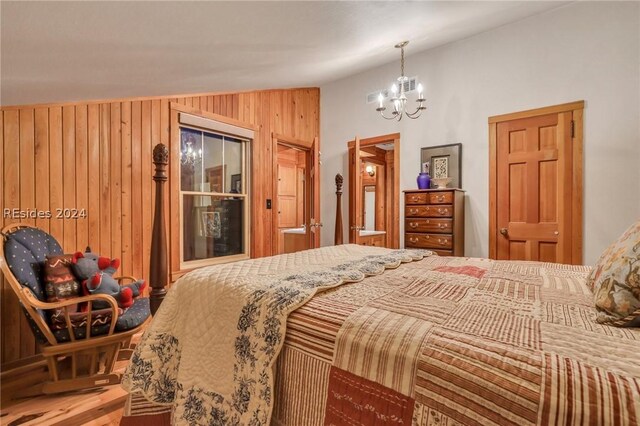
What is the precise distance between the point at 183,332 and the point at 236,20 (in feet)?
4.38

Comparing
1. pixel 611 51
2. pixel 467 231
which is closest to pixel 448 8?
pixel 611 51

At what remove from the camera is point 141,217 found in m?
2.71

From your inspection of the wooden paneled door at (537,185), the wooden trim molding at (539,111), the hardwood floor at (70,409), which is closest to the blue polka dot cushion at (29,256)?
the hardwood floor at (70,409)

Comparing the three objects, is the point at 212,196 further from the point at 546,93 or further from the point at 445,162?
the point at 546,93

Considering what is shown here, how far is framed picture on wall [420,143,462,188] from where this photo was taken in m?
3.41

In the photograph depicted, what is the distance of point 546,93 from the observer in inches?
115

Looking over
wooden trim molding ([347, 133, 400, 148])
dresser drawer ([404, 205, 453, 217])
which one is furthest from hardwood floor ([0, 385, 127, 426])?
wooden trim molding ([347, 133, 400, 148])

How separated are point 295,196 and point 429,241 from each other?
3427mm

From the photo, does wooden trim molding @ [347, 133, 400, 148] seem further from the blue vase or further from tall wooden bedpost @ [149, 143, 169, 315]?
tall wooden bedpost @ [149, 143, 169, 315]

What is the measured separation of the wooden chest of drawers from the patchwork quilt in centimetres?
162

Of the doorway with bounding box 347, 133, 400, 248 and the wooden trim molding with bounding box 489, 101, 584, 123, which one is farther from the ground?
the wooden trim molding with bounding box 489, 101, 584, 123

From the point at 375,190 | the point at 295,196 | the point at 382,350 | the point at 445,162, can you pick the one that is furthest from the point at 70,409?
the point at 375,190

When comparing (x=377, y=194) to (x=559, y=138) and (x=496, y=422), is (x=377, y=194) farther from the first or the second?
(x=496, y=422)

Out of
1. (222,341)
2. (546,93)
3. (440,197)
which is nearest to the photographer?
(222,341)
